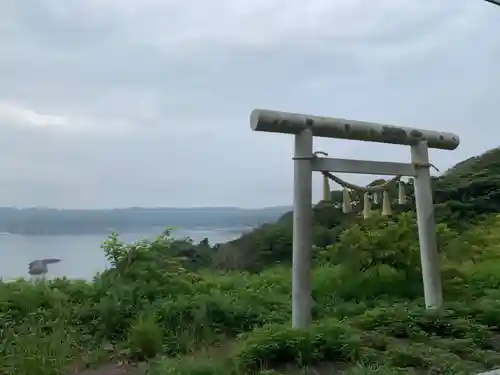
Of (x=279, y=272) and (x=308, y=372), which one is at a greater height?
(x=279, y=272)

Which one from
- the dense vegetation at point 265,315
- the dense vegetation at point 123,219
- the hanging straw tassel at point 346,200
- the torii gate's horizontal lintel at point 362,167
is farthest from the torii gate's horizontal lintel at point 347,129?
the dense vegetation at point 123,219

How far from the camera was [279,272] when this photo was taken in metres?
6.71

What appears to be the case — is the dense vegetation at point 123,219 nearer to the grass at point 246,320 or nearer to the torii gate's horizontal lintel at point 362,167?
the grass at point 246,320

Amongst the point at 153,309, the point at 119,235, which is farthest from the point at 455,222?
the point at 153,309

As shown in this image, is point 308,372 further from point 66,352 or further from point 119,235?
point 119,235

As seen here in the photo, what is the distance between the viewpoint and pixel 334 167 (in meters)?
4.55

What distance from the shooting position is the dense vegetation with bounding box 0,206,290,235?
6.76 metres

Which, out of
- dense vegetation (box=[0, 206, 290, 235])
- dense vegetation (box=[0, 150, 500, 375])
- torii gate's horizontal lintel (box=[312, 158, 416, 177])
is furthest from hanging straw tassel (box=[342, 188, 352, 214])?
dense vegetation (box=[0, 206, 290, 235])

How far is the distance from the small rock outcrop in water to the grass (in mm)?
435

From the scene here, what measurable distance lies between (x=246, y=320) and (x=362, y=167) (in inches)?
56.3

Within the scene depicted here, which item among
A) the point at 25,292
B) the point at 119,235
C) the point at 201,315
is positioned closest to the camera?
the point at 201,315

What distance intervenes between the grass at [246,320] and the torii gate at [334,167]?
0.25 meters

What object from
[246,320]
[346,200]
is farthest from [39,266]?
[346,200]

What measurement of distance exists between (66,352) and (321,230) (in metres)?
4.60
